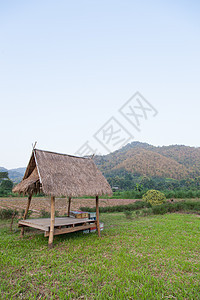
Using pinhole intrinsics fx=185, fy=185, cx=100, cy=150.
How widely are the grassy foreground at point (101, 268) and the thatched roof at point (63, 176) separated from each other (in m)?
1.45

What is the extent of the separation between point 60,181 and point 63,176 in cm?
27

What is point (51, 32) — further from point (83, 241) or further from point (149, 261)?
point (149, 261)

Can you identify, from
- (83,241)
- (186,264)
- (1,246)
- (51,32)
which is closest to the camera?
(186,264)

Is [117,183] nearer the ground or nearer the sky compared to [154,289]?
nearer the sky

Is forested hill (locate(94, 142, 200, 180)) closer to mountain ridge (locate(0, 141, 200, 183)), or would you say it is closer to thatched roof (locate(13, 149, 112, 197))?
mountain ridge (locate(0, 141, 200, 183))

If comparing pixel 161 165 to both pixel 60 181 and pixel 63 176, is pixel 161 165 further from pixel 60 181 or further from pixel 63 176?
pixel 60 181

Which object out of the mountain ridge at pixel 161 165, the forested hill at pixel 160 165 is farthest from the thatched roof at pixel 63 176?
the forested hill at pixel 160 165

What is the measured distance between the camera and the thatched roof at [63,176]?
5039 mm

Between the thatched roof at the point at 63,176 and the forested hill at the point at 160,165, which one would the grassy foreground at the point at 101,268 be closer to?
the thatched roof at the point at 63,176

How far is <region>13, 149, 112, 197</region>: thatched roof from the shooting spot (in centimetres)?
504

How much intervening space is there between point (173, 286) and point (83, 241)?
306 cm

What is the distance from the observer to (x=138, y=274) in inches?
132

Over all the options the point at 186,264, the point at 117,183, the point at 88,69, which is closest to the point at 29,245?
the point at 186,264

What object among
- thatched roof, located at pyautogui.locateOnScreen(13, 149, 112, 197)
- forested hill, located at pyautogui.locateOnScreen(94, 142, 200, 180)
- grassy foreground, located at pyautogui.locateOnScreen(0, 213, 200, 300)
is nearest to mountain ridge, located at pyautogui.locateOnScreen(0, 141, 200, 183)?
forested hill, located at pyautogui.locateOnScreen(94, 142, 200, 180)
